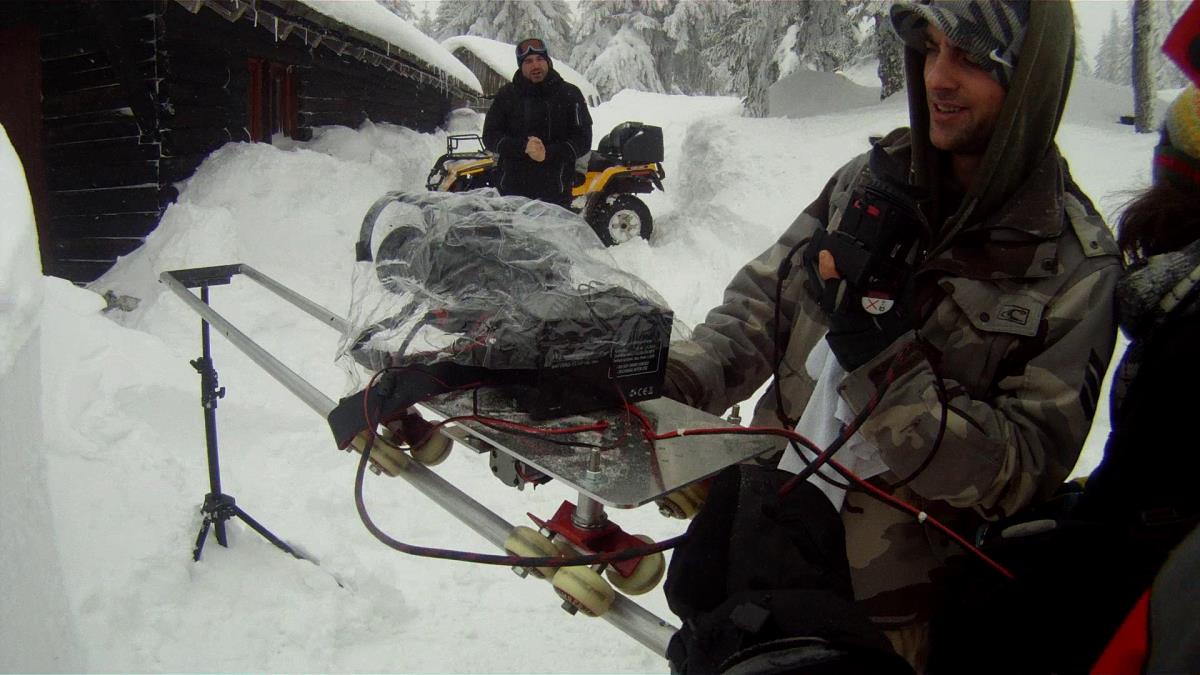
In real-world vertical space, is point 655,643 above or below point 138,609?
above

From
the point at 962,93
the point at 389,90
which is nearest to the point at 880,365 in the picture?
the point at 962,93

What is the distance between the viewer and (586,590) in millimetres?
1167

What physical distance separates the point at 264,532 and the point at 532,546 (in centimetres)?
247

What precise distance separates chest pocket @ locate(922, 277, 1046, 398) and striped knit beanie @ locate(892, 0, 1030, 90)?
410 mm

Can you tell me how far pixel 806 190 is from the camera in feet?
28.2

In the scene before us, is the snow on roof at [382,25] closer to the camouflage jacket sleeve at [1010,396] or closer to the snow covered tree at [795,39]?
the snow covered tree at [795,39]

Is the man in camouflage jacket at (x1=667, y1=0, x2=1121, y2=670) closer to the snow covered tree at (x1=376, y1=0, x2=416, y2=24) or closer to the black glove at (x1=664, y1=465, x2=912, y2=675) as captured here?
the black glove at (x1=664, y1=465, x2=912, y2=675)

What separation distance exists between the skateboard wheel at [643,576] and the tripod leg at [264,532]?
8.17 ft

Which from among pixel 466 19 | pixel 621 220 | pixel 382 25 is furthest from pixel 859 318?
pixel 466 19

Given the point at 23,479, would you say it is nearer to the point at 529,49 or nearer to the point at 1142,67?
the point at 529,49

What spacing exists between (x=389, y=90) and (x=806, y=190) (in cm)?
773

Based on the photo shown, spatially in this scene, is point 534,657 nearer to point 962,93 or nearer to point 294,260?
point 962,93

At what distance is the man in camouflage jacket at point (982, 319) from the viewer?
1.30m

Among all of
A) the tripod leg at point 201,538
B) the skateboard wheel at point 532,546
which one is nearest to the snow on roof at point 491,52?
the tripod leg at point 201,538
